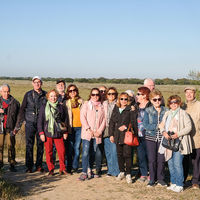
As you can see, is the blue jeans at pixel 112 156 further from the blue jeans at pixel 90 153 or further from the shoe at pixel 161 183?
the shoe at pixel 161 183

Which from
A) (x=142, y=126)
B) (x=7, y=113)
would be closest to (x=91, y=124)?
(x=142, y=126)

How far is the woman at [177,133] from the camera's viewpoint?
6.16m

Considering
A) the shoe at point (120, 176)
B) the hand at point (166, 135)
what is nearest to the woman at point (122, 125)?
the shoe at point (120, 176)

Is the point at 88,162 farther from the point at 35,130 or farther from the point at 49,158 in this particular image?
the point at 35,130

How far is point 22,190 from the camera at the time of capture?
633cm

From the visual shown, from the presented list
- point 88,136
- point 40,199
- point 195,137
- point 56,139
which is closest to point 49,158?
point 56,139

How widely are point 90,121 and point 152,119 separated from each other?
1441mm

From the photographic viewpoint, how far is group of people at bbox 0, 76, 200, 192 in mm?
6367

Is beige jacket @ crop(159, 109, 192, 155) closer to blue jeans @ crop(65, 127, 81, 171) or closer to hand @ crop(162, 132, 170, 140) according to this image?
hand @ crop(162, 132, 170, 140)

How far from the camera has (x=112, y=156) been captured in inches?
288

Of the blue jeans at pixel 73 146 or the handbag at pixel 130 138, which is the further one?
the blue jeans at pixel 73 146

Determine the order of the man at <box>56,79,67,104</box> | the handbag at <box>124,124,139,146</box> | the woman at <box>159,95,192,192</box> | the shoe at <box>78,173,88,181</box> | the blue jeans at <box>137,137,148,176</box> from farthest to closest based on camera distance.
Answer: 1. the man at <box>56,79,67,104</box>
2. the shoe at <box>78,173,88,181</box>
3. the blue jeans at <box>137,137,148,176</box>
4. the handbag at <box>124,124,139,146</box>
5. the woman at <box>159,95,192,192</box>

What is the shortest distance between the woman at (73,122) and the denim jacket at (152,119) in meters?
1.73

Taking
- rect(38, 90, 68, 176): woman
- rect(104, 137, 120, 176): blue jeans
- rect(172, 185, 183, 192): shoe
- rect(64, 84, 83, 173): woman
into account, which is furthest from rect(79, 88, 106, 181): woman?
rect(172, 185, 183, 192): shoe
